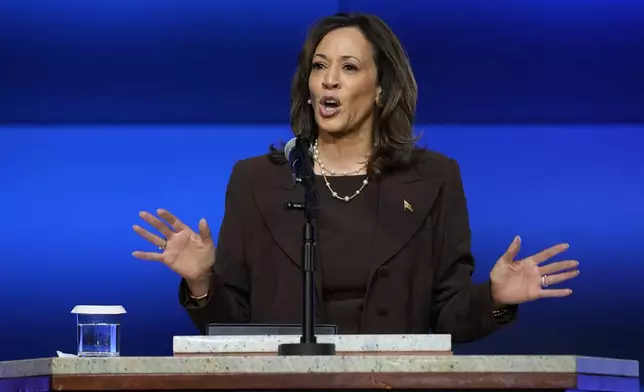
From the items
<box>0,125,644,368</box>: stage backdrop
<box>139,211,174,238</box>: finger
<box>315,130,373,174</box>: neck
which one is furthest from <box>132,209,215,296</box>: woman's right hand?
<box>0,125,644,368</box>: stage backdrop

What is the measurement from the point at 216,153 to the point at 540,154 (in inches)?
42.1

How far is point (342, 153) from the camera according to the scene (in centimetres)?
312

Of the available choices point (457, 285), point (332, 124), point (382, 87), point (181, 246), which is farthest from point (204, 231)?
point (382, 87)

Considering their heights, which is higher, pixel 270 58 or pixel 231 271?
pixel 270 58

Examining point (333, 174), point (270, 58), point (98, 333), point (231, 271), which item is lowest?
point (98, 333)

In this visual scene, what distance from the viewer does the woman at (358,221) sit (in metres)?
2.90

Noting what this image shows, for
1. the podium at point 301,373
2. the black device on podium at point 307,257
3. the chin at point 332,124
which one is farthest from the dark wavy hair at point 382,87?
the podium at point 301,373

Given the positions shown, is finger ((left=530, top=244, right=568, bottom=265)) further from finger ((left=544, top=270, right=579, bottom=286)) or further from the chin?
the chin

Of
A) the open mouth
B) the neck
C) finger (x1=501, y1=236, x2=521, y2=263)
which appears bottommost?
finger (x1=501, y1=236, x2=521, y2=263)

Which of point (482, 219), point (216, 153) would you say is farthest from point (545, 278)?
point (216, 153)

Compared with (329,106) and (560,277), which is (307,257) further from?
(329,106)

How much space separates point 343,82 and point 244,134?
1.04 m

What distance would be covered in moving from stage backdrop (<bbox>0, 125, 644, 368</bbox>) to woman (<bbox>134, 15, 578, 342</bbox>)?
85cm

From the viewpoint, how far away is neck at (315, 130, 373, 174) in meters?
3.11
